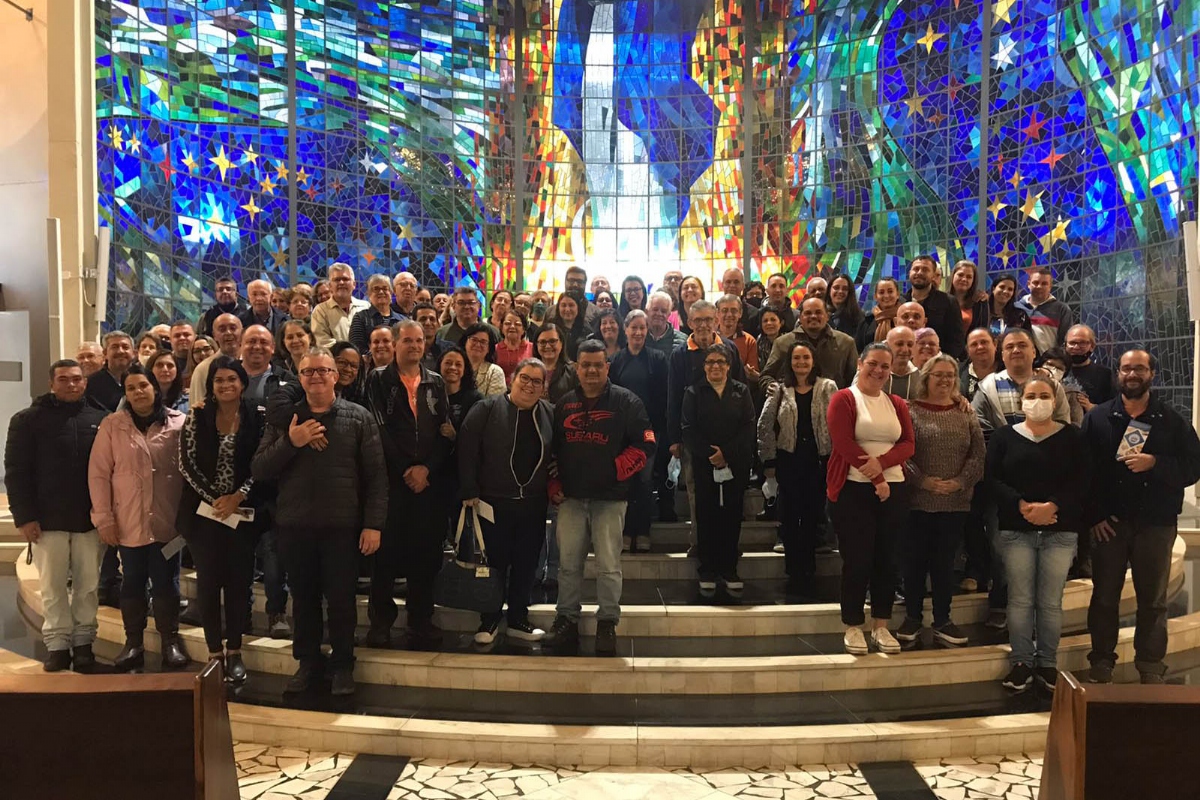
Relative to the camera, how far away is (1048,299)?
6367 millimetres

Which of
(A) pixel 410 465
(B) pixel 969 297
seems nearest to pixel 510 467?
(A) pixel 410 465

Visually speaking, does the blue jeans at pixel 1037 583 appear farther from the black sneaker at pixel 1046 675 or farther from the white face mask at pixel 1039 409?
the white face mask at pixel 1039 409

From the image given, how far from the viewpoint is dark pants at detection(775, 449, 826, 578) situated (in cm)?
544

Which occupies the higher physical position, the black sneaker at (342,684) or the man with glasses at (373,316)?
the man with glasses at (373,316)

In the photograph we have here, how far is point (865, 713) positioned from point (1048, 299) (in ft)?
12.6

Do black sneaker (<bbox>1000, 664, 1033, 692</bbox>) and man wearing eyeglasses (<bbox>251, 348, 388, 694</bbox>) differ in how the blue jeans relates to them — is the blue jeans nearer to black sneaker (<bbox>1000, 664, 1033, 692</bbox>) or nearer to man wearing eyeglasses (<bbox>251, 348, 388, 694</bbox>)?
black sneaker (<bbox>1000, 664, 1033, 692</bbox>)

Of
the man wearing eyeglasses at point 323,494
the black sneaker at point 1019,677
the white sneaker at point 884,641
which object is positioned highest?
the man wearing eyeglasses at point 323,494

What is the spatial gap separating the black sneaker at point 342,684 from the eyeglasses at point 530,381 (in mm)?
1791

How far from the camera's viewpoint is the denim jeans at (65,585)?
4688 mm

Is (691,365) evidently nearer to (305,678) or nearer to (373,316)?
(373,316)

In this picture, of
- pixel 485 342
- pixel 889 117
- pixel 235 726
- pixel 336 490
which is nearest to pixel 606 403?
pixel 485 342

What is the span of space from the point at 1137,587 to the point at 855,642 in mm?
1549

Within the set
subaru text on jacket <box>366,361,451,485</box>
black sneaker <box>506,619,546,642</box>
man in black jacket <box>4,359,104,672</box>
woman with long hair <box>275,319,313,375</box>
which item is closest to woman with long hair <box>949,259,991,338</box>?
black sneaker <box>506,619,546,642</box>

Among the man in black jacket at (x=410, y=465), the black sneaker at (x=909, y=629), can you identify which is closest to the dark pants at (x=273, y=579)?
the man in black jacket at (x=410, y=465)
